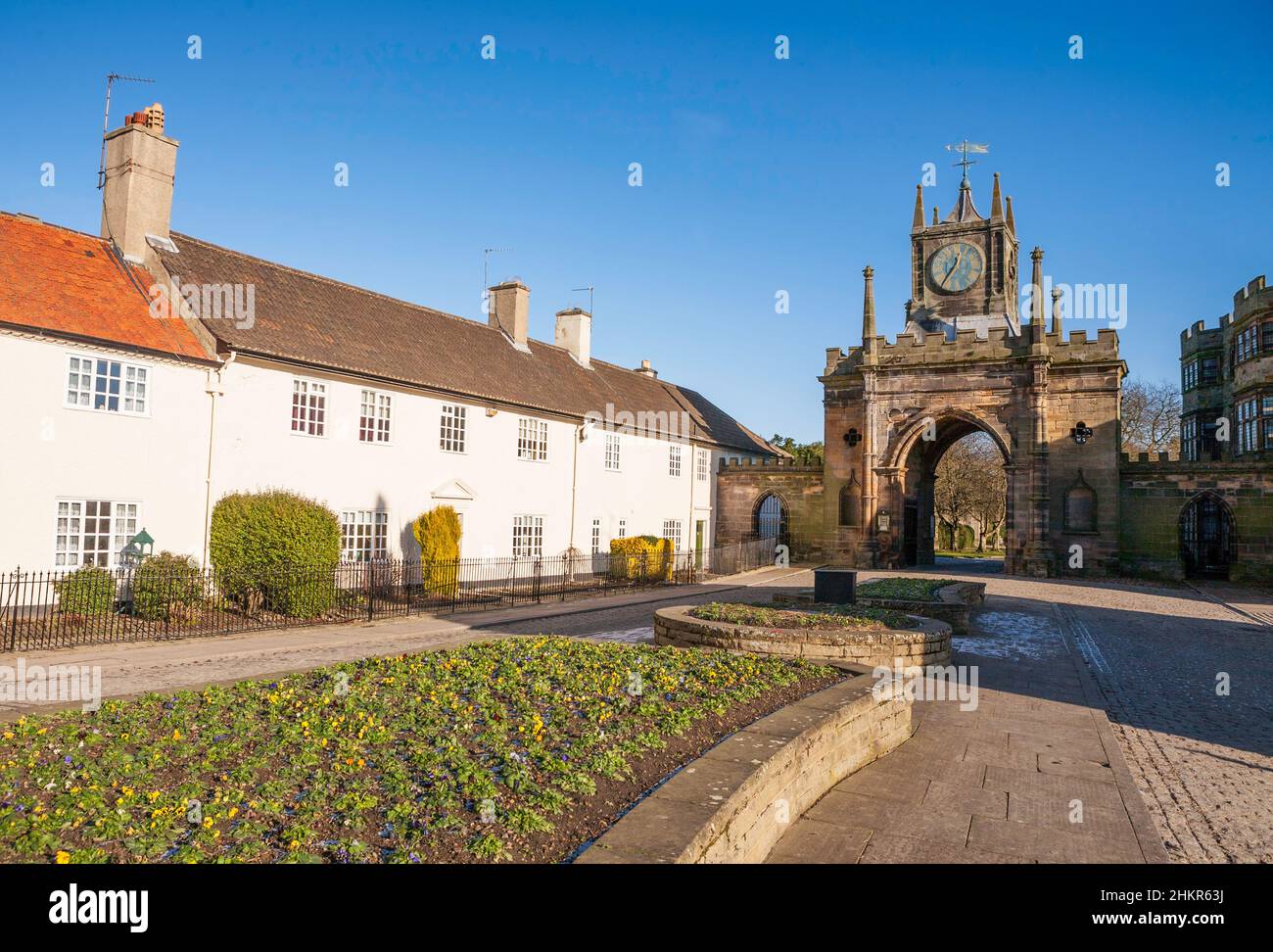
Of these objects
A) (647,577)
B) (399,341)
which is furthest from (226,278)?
(647,577)

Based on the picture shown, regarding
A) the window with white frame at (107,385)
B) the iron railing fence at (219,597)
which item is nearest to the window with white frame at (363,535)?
the iron railing fence at (219,597)

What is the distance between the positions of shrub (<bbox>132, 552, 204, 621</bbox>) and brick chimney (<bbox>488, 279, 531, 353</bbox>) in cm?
1688

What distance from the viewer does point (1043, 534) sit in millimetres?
31984

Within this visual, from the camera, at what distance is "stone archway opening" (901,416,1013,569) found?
37531 millimetres

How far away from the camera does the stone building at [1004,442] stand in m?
31.6

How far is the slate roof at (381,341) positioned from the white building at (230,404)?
8cm

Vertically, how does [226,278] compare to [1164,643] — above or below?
above

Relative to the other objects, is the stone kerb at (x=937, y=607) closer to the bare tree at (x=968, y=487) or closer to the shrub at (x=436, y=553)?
the shrub at (x=436, y=553)

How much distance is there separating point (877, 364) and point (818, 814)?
3138cm

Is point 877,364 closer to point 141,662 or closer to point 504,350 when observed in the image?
point 504,350

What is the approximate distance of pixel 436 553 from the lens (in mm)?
21812

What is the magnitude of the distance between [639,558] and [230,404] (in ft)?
45.8

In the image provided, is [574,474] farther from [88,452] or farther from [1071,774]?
[1071,774]

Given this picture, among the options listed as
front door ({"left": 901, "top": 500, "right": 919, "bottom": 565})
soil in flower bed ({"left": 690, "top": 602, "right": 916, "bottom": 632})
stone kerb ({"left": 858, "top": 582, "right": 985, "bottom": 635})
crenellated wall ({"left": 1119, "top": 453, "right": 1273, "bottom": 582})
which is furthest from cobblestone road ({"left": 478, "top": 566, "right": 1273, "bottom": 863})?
front door ({"left": 901, "top": 500, "right": 919, "bottom": 565})
